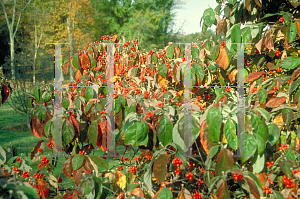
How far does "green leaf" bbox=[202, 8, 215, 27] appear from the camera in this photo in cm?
212

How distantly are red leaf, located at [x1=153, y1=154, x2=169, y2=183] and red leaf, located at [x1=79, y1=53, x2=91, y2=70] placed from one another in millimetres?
1399

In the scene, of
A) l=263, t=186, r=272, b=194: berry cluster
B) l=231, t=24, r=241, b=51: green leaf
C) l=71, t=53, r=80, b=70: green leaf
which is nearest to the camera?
l=263, t=186, r=272, b=194: berry cluster

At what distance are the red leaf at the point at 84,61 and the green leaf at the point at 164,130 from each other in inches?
52.4

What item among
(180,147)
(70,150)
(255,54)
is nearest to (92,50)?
(70,150)

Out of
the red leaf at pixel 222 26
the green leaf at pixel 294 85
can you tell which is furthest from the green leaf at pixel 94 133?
the red leaf at pixel 222 26

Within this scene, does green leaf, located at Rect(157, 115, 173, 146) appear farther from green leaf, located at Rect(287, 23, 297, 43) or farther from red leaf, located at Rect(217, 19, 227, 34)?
red leaf, located at Rect(217, 19, 227, 34)

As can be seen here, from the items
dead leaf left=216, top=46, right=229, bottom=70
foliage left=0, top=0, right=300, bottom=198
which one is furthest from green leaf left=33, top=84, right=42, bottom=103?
dead leaf left=216, top=46, right=229, bottom=70

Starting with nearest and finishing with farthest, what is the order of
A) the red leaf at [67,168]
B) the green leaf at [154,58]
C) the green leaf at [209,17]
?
1. the red leaf at [67,168]
2. the green leaf at [209,17]
3. the green leaf at [154,58]

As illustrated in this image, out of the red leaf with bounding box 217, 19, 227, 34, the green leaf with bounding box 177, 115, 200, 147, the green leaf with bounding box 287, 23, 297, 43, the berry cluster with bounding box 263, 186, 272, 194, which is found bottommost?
the berry cluster with bounding box 263, 186, 272, 194

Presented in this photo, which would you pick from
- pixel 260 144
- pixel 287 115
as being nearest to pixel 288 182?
pixel 260 144

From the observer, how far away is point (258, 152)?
48.8 inches

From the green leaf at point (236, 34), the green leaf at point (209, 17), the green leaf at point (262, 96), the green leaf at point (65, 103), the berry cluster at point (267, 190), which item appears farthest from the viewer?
the green leaf at point (209, 17)

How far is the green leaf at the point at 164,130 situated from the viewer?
1317 millimetres

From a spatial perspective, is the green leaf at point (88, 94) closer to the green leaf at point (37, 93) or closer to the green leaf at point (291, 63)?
the green leaf at point (37, 93)
